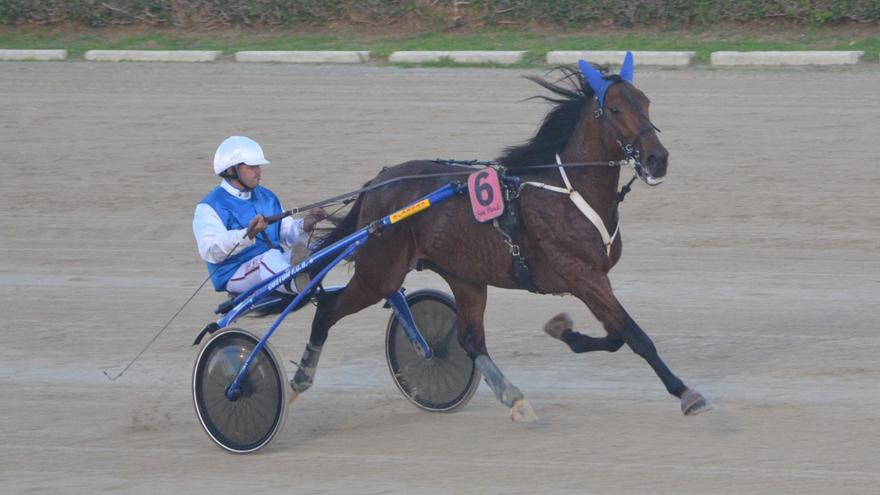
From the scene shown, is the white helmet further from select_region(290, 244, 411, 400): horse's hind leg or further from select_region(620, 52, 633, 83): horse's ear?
select_region(620, 52, 633, 83): horse's ear

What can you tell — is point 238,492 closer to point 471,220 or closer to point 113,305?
point 471,220

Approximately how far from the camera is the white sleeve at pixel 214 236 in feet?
17.0

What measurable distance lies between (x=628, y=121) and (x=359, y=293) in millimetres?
1359

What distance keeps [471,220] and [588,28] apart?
1105 cm

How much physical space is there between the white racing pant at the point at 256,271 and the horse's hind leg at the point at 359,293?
10.0 inches

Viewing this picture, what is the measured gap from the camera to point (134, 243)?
8.98 m

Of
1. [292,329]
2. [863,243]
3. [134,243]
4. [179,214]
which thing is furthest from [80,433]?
[863,243]

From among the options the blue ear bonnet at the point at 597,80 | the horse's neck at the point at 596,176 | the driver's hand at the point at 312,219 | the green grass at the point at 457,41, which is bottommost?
the green grass at the point at 457,41

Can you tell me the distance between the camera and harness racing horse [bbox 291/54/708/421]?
4.96m

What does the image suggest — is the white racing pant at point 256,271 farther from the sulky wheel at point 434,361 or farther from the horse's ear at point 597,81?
the horse's ear at point 597,81

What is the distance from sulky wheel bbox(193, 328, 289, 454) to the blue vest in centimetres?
28

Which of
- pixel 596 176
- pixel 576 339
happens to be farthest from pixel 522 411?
pixel 596 176

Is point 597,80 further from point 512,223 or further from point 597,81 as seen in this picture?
point 512,223

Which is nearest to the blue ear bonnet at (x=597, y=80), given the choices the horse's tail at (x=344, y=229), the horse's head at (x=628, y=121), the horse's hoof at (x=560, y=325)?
the horse's head at (x=628, y=121)
